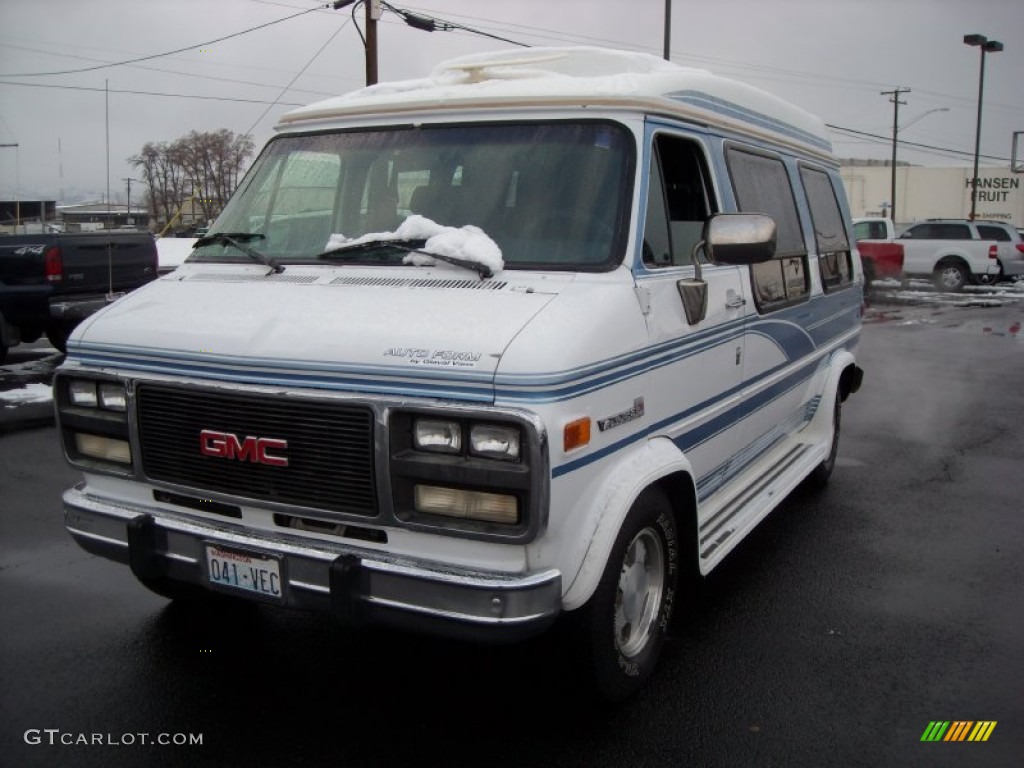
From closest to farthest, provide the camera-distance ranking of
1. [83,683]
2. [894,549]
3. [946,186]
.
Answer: [83,683]
[894,549]
[946,186]

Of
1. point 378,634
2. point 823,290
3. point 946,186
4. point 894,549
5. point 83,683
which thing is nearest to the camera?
point 83,683

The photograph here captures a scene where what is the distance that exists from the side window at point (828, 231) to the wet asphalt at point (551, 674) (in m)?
1.75

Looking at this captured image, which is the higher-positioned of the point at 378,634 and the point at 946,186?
the point at 946,186

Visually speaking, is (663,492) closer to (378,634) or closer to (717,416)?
(717,416)

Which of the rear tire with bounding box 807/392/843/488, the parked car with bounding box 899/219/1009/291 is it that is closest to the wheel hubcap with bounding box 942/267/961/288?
the parked car with bounding box 899/219/1009/291

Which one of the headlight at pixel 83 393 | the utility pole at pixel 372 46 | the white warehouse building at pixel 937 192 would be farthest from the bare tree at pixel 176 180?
the white warehouse building at pixel 937 192

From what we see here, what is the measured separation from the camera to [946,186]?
206 feet

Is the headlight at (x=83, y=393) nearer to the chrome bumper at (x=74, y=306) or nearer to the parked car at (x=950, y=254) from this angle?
the chrome bumper at (x=74, y=306)

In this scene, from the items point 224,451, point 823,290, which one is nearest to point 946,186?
point 823,290

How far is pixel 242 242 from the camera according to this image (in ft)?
14.0

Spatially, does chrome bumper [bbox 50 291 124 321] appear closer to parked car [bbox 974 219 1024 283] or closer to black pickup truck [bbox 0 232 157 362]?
black pickup truck [bbox 0 232 157 362]

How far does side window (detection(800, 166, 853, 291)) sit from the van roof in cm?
133

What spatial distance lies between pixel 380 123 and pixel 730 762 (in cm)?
301

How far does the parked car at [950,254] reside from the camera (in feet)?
83.2
